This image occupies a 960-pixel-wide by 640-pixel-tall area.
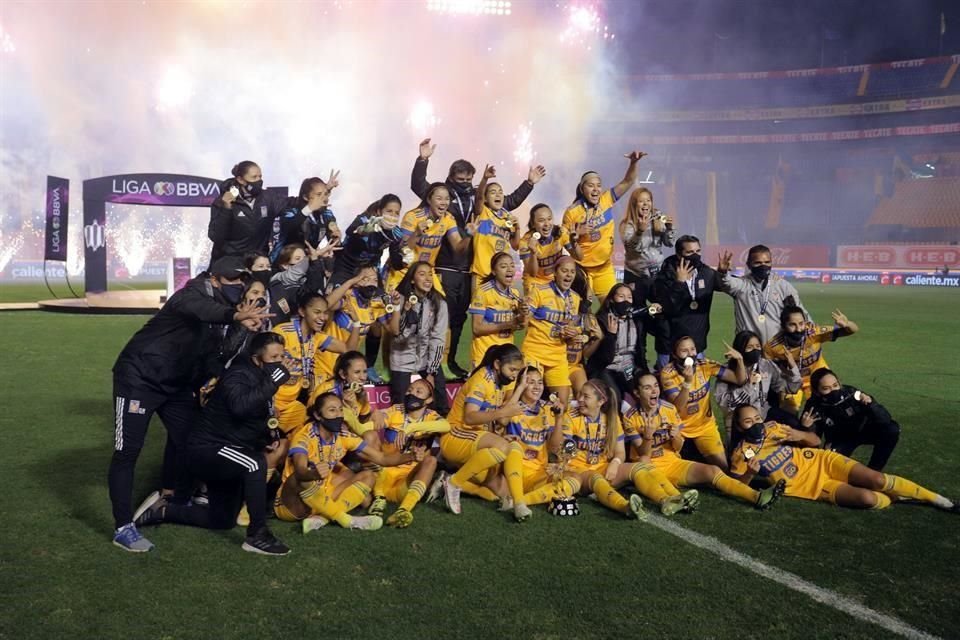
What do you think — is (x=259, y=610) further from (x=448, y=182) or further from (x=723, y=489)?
(x=448, y=182)

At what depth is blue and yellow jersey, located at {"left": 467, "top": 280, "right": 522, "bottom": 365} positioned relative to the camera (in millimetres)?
7426

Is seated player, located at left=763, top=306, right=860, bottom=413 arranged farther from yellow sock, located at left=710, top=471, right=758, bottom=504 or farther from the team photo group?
yellow sock, located at left=710, top=471, right=758, bottom=504

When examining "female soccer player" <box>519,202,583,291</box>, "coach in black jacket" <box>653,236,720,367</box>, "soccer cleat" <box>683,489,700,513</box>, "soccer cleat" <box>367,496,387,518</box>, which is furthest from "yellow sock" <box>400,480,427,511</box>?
"coach in black jacket" <box>653,236,720,367</box>

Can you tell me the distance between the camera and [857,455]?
304 inches

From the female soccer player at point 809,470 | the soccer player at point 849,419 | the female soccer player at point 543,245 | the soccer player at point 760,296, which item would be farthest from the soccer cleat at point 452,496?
the soccer player at point 760,296

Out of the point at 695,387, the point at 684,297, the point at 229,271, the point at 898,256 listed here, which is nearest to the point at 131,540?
the point at 229,271

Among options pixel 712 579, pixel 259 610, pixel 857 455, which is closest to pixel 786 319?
pixel 857 455

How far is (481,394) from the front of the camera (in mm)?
6273

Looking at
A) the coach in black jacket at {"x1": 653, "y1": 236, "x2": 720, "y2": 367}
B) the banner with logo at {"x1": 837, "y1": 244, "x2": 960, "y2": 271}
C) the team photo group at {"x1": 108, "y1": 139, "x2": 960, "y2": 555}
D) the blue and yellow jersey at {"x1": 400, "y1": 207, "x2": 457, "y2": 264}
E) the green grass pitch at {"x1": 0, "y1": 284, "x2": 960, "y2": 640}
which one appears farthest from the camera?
Result: the banner with logo at {"x1": 837, "y1": 244, "x2": 960, "y2": 271}

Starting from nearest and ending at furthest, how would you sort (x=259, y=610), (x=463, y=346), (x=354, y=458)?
1. (x=259, y=610)
2. (x=354, y=458)
3. (x=463, y=346)

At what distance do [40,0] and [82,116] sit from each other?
9.24 m

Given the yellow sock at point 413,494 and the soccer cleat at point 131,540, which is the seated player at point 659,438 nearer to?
the yellow sock at point 413,494

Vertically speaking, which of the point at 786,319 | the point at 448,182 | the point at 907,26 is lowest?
the point at 786,319

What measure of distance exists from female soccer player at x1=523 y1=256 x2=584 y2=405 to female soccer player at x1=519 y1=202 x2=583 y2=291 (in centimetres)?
38
